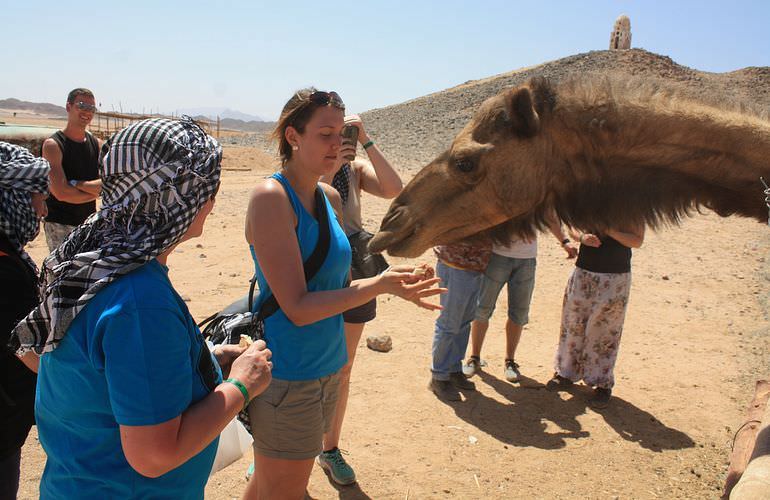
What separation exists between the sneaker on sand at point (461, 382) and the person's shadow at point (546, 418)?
0.06m

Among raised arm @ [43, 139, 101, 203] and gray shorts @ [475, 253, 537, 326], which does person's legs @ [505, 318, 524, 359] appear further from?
raised arm @ [43, 139, 101, 203]

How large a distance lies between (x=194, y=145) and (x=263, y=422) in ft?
4.55

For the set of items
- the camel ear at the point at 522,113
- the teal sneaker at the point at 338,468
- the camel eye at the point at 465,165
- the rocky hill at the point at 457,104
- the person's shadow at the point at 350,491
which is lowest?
the person's shadow at the point at 350,491

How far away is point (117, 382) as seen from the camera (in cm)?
147

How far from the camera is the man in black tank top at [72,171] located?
5281 millimetres

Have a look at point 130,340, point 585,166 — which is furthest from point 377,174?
point 130,340

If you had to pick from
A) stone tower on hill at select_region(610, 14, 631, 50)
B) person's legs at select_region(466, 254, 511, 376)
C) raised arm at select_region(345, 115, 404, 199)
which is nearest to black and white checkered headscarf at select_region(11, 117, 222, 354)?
raised arm at select_region(345, 115, 404, 199)

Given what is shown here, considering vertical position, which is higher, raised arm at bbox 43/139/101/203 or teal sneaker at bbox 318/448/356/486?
raised arm at bbox 43/139/101/203

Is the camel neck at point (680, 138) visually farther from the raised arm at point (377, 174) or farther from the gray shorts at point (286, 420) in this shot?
the gray shorts at point (286, 420)

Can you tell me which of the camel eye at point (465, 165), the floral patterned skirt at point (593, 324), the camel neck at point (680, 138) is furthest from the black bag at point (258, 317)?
the floral patterned skirt at point (593, 324)

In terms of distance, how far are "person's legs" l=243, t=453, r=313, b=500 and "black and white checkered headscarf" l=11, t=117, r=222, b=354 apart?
49.3 inches

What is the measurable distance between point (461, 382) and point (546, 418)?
0.87 m

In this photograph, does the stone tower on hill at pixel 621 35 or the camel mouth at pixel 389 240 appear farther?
the stone tower on hill at pixel 621 35

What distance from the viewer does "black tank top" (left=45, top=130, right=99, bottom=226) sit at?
5.44 meters
